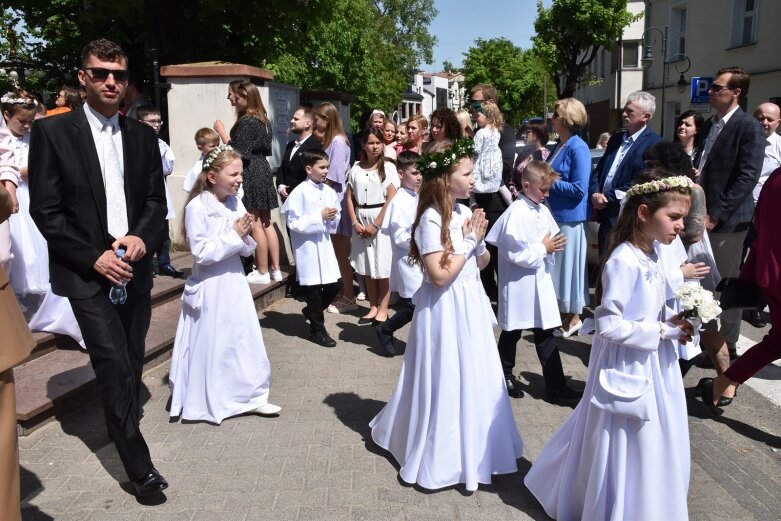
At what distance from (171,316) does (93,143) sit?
341cm

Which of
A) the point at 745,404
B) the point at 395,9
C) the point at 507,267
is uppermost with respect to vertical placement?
the point at 395,9

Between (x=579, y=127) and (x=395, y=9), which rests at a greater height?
(x=395, y=9)

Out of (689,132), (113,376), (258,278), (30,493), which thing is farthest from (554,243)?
(258,278)

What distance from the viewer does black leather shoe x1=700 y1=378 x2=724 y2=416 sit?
17.0ft

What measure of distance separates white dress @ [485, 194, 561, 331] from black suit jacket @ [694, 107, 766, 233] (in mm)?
1773

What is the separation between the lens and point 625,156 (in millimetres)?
6555

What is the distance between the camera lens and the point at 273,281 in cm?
848

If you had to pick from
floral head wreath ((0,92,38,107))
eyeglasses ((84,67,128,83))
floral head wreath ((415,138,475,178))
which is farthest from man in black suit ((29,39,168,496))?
floral head wreath ((0,92,38,107))

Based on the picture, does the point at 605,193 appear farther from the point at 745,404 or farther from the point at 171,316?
the point at 171,316

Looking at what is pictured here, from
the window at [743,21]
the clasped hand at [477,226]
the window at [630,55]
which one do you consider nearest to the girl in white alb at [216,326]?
the clasped hand at [477,226]

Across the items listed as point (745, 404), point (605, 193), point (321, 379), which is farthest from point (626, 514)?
point (605, 193)

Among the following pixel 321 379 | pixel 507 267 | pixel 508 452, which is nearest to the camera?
pixel 508 452

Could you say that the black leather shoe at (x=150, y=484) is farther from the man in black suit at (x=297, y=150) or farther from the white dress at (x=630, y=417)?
the man in black suit at (x=297, y=150)

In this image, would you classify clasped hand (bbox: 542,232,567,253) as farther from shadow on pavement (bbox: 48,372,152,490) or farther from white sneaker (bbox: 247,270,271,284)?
white sneaker (bbox: 247,270,271,284)
